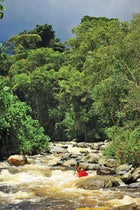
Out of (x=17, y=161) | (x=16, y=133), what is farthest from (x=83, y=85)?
(x=17, y=161)

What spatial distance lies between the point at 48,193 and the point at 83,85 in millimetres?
26330

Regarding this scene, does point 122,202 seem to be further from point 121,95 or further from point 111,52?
point 111,52

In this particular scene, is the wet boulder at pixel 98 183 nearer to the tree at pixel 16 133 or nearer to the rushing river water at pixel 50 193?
the rushing river water at pixel 50 193

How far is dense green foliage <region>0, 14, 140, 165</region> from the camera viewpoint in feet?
73.0

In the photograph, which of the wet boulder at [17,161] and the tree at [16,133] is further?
the tree at [16,133]

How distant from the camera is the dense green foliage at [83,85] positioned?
2227 cm

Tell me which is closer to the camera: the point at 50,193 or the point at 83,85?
the point at 50,193

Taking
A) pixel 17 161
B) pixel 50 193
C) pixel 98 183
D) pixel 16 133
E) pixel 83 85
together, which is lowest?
pixel 50 193

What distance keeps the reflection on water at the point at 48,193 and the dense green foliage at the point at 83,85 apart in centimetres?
434

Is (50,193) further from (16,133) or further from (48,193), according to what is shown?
(16,133)

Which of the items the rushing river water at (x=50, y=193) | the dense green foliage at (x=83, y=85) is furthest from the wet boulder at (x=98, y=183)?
the dense green foliage at (x=83, y=85)

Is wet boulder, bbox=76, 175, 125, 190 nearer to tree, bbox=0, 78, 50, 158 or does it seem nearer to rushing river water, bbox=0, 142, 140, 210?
rushing river water, bbox=0, 142, 140, 210

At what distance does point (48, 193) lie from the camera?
42.0ft

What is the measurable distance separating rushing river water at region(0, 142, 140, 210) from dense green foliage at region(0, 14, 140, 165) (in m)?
4.43
